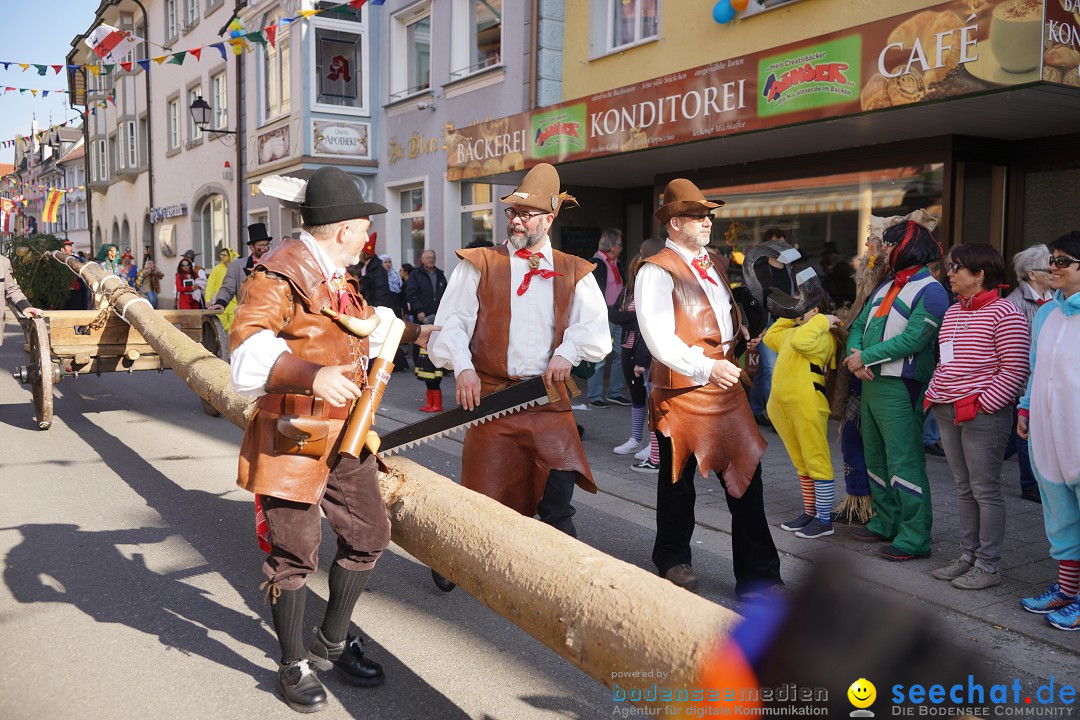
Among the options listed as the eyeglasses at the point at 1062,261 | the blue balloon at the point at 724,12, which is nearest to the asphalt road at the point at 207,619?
the eyeglasses at the point at 1062,261

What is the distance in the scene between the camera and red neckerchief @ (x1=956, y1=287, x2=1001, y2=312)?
169 inches

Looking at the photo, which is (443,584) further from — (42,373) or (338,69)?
(338,69)

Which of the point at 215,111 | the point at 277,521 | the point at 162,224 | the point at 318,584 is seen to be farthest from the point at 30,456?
the point at 162,224

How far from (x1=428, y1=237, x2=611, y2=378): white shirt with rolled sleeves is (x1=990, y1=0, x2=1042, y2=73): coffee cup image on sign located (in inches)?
147

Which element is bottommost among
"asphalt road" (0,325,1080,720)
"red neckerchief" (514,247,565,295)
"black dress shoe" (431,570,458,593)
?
"asphalt road" (0,325,1080,720)

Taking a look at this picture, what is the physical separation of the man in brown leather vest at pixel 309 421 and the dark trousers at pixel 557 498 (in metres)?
0.87

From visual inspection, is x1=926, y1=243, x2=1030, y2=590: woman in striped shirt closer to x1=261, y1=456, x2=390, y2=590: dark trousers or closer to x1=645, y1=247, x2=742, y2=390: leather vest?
x1=645, y1=247, x2=742, y2=390: leather vest

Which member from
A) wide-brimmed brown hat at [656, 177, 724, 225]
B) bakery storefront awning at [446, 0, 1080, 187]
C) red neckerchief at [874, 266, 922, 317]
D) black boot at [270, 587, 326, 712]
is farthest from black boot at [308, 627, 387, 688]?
bakery storefront awning at [446, 0, 1080, 187]

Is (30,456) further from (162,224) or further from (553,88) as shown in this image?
(162,224)

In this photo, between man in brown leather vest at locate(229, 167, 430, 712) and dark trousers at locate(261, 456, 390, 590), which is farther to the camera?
dark trousers at locate(261, 456, 390, 590)

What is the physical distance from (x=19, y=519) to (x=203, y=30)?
21908 mm

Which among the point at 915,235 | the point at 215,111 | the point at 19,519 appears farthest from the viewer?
the point at 215,111

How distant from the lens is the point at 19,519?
5.42 metres

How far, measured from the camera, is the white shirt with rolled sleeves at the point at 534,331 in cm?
382
